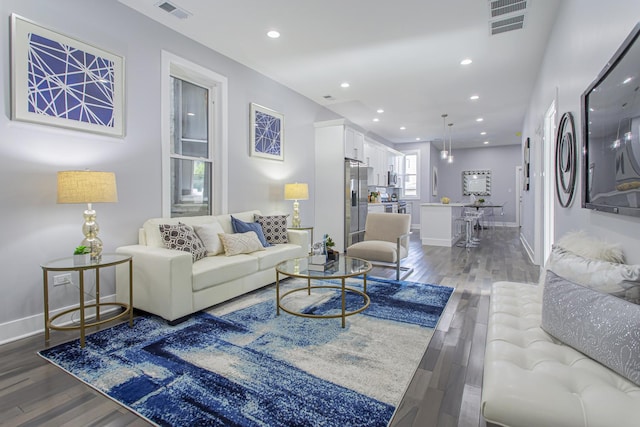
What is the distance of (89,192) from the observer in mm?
2574

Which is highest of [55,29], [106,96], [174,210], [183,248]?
[55,29]

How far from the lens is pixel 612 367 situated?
126 cm

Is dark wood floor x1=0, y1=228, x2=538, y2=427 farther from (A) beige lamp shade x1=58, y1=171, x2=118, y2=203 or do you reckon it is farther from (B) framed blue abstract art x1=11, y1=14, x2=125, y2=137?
(B) framed blue abstract art x1=11, y1=14, x2=125, y2=137

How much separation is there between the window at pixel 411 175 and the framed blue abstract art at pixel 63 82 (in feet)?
Answer: 30.8

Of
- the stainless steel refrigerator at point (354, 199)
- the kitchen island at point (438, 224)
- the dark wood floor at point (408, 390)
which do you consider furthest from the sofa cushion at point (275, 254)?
the kitchen island at point (438, 224)

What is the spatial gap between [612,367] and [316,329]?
1871mm

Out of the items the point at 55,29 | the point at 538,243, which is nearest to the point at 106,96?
the point at 55,29

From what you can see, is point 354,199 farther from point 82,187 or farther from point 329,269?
point 82,187

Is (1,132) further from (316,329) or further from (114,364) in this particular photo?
(316,329)

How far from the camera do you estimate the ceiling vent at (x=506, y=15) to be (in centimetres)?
320

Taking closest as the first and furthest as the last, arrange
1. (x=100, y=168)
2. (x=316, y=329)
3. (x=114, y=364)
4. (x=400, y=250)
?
(x=114, y=364) < (x=316, y=329) < (x=100, y=168) < (x=400, y=250)

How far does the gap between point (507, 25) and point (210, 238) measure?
4035 mm

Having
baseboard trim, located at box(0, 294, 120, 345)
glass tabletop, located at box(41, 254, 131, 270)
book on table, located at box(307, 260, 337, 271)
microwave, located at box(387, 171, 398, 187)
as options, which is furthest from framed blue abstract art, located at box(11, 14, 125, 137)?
microwave, located at box(387, 171, 398, 187)

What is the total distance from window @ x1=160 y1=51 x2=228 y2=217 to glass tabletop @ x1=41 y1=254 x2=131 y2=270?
100cm
